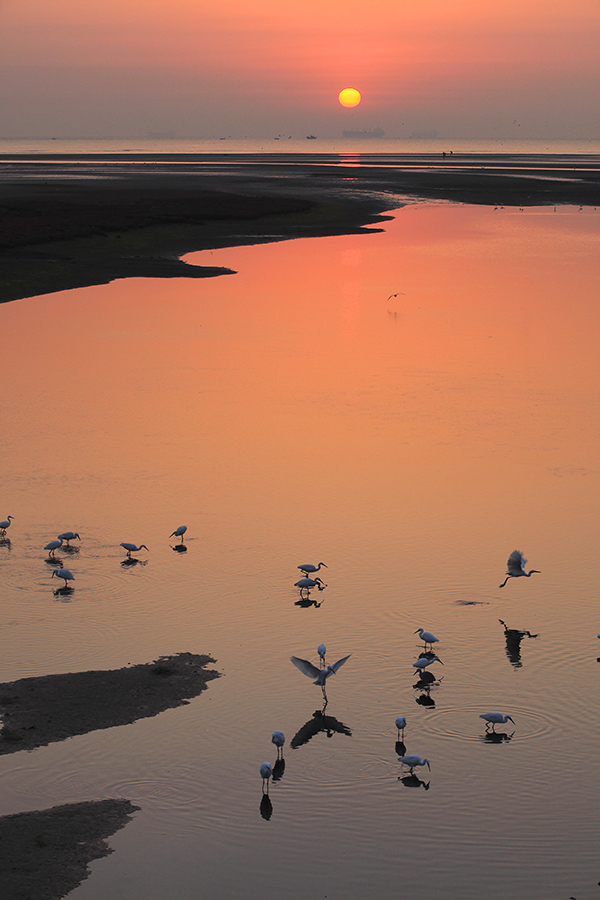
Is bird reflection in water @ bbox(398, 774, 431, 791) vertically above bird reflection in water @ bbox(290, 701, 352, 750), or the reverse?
bird reflection in water @ bbox(290, 701, 352, 750)

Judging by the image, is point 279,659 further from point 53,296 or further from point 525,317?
point 53,296

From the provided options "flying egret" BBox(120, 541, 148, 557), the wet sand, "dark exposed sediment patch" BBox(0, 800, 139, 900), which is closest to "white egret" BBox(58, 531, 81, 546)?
"flying egret" BBox(120, 541, 148, 557)

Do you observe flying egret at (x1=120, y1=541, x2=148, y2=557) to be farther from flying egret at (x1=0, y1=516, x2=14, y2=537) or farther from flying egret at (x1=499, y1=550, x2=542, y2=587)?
flying egret at (x1=499, y1=550, x2=542, y2=587)

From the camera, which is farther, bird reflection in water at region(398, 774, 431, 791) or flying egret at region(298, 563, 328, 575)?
flying egret at region(298, 563, 328, 575)

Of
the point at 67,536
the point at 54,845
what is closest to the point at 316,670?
the point at 54,845

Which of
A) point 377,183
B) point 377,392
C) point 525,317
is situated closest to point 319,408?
point 377,392

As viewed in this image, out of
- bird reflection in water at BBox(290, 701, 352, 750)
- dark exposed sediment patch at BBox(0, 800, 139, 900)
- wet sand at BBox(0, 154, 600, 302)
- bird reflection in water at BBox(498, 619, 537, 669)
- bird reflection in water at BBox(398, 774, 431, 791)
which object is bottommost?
dark exposed sediment patch at BBox(0, 800, 139, 900)
